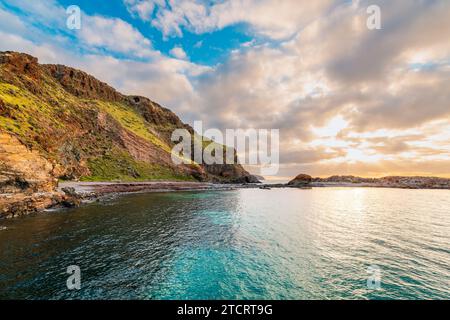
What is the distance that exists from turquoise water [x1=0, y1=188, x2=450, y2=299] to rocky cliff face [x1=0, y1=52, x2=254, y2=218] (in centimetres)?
1487

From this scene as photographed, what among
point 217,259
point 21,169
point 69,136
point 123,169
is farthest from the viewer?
point 123,169

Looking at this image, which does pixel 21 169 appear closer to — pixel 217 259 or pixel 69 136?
pixel 217 259

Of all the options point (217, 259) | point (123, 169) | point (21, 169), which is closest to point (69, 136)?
point (123, 169)

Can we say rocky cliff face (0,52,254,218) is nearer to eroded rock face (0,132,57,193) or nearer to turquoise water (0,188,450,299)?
eroded rock face (0,132,57,193)

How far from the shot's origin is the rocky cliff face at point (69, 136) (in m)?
39.8

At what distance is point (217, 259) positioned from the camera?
20578mm

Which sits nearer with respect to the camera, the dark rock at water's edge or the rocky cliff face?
the rocky cliff face

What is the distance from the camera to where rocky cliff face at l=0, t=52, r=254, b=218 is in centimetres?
3975

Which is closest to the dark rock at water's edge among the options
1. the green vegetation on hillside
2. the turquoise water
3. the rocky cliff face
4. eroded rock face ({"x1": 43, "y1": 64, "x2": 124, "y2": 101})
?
the rocky cliff face

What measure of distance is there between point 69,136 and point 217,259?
3819 inches

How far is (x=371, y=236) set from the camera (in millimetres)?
28922

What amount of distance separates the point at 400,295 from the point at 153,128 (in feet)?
575
